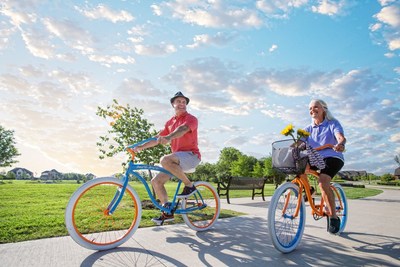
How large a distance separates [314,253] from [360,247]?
855 millimetres

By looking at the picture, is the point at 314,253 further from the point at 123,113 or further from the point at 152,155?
the point at 123,113

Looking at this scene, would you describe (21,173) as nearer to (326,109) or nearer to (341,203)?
(341,203)

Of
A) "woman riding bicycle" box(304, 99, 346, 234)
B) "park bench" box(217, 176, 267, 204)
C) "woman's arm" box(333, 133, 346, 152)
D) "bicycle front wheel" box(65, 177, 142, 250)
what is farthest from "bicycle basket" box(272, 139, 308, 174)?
"park bench" box(217, 176, 267, 204)

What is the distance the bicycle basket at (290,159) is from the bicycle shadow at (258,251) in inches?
42.5

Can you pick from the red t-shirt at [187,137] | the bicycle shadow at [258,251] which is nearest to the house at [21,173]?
the red t-shirt at [187,137]

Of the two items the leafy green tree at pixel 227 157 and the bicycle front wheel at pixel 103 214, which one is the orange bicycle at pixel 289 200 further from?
the leafy green tree at pixel 227 157

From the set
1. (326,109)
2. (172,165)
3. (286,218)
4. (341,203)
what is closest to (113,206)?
(172,165)

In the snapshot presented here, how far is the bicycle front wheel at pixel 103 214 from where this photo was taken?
11.8ft

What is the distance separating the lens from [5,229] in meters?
4.73

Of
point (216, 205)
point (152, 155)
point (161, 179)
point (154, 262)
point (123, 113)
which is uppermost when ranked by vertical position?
point (123, 113)

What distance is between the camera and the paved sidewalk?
3303 mm

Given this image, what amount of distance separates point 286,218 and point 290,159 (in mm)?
819

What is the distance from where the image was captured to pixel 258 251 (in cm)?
378

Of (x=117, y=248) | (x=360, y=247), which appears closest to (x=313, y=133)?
(x=360, y=247)
